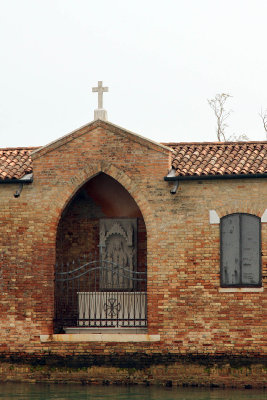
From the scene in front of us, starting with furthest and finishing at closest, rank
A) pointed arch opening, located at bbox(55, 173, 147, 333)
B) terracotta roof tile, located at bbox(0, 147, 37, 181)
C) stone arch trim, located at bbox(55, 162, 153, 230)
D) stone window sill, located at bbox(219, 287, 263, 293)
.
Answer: pointed arch opening, located at bbox(55, 173, 147, 333) < terracotta roof tile, located at bbox(0, 147, 37, 181) < stone arch trim, located at bbox(55, 162, 153, 230) < stone window sill, located at bbox(219, 287, 263, 293)

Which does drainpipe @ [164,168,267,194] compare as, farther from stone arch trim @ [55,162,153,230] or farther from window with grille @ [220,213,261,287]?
window with grille @ [220,213,261,287]

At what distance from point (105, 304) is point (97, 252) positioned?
1756 millimetres

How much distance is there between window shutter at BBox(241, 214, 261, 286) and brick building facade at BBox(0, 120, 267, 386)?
0.07ft

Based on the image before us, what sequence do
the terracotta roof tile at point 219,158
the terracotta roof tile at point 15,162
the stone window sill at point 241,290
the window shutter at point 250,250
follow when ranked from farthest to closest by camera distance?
1. the terracotta roof tile at point 15,162
2. the terracotta roof tile at point 219,158
3. the window shutter at point 250,250
4. the stone window sill at point 241,290

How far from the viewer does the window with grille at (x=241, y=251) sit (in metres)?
16.5

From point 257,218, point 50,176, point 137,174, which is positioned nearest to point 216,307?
point 257,218

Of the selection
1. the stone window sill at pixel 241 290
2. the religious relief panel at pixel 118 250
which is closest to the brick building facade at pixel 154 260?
the stone window sill at pixel 241 290

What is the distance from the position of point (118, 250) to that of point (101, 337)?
2519 millimetres

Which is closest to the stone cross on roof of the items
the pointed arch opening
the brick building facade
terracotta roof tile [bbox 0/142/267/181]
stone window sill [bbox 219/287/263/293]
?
the brick building facade

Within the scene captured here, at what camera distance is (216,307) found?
54.1ft

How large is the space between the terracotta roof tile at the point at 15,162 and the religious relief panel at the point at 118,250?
2390mm

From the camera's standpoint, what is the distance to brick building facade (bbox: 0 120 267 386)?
53.9 ft

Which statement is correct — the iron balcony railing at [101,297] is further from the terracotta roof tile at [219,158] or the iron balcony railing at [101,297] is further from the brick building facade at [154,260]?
the terracotta roof tile at [219,158]

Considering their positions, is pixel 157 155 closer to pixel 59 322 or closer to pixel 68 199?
pixel 68 199
